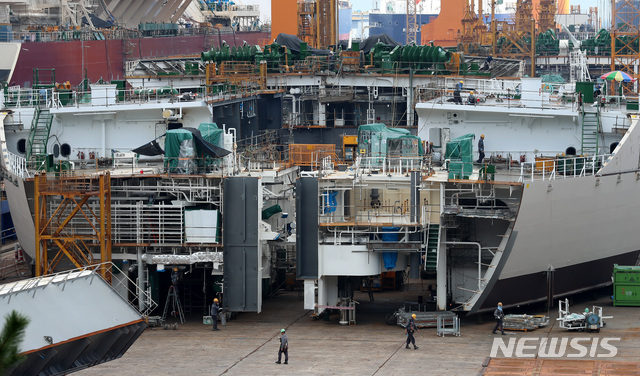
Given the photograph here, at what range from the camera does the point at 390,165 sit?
3309 cm

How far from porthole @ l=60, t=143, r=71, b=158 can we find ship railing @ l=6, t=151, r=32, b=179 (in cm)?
221

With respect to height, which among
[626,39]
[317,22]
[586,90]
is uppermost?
[317,22]

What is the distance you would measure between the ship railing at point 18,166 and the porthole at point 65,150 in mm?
2205

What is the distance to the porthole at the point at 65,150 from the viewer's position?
37875 mm

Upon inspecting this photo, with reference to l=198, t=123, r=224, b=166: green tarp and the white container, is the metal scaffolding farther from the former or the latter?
l=198, t=123, r=224, b=166: green tarp

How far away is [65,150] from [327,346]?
13.3m

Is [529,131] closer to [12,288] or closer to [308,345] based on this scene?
[308,345]

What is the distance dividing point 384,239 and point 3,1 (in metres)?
55.5

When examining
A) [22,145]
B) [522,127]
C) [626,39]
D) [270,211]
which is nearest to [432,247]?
[270,211]

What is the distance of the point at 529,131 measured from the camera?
35812 mm

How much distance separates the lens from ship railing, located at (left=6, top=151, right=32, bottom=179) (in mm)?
34156

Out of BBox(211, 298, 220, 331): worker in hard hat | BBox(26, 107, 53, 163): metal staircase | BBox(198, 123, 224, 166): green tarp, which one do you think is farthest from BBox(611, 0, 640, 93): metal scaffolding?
BBox(211, 298, 220, 331): worker in hard hat

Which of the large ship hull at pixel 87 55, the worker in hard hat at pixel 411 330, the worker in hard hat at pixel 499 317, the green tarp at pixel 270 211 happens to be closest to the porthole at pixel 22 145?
the green tarp at pixel 270 211

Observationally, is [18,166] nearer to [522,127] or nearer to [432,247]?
[432,247]
